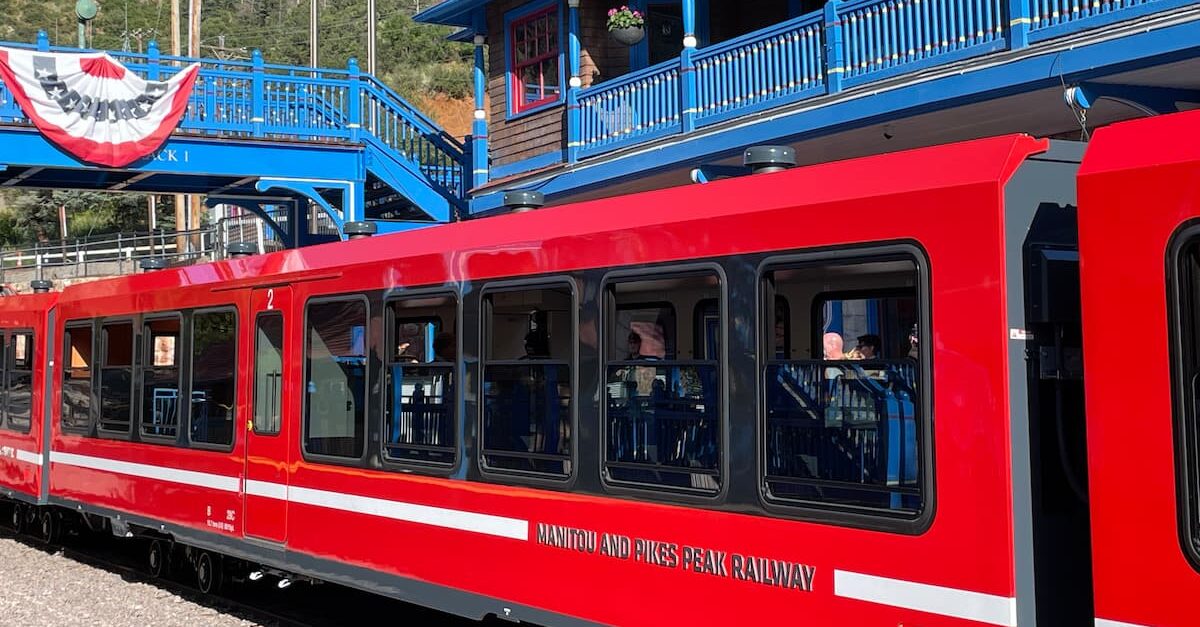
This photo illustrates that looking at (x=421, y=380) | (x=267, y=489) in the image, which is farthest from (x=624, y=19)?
(x=421, y=380)

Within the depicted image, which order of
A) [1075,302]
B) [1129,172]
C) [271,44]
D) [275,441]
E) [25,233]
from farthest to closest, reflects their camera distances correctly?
[271,44], [25,233], [275,441], [1075,302], [1129,172]

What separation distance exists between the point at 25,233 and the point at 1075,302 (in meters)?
70.3

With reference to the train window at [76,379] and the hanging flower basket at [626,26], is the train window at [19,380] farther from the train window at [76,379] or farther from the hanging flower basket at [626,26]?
the hanging flower basket at [626,26]

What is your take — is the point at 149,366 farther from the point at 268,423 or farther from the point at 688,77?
the point at 688,77

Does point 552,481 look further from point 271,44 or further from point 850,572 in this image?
point 271,44

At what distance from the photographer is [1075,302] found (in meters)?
4.86

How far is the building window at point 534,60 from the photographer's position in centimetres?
1781

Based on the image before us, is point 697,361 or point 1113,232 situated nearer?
point 1113,232

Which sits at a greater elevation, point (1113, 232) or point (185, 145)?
point (185, 145)

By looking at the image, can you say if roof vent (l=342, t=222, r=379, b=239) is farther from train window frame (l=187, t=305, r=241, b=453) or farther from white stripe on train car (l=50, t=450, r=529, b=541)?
white stripe on train car (l=50, t=450, r=529, b=541)

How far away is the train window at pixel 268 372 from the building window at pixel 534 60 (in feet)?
28.1

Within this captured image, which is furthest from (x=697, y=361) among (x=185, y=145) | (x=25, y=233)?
(x=25, y=233)

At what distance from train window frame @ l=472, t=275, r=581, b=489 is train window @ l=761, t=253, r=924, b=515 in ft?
4.31

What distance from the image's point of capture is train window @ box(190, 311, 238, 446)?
9.95m
